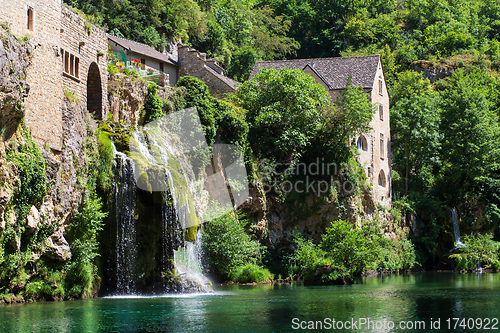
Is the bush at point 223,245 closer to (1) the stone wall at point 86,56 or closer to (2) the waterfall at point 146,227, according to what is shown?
(2) the waterfall at point 146,227

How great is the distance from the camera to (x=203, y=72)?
56156mm

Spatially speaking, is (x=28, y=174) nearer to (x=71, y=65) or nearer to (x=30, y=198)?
(x=30, y=198)

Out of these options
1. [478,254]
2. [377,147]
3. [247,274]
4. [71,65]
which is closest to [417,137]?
A: [377,147]

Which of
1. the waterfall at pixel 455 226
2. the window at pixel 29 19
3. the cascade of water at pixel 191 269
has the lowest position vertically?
the cascade of water at pixel 191 269

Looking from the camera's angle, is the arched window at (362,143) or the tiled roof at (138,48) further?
the arched window at (362,143)

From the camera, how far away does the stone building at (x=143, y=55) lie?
168 feet

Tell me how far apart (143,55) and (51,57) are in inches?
1021

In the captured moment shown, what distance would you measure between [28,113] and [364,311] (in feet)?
54.2

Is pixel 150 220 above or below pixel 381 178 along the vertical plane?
below

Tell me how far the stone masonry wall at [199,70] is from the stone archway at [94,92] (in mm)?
19256

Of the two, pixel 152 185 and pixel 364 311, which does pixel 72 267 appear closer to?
pixel 152 185

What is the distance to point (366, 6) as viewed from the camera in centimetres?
9450

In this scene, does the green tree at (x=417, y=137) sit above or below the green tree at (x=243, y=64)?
below

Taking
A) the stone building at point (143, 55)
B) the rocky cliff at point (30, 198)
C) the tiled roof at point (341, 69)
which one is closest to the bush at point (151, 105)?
the rocky cliff at point (30, 198)
